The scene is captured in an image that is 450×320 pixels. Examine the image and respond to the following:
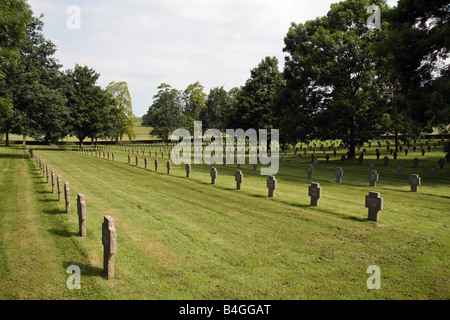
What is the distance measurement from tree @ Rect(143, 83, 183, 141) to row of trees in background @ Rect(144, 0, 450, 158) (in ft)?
172

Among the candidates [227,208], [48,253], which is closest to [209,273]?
[48,253]

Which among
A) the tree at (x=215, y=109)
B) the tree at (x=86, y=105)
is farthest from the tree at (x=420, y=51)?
the tree at (x=215, y=109)

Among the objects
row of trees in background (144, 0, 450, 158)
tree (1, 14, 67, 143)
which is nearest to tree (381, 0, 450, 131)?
row of trees in background (144, 0, 450, 158)

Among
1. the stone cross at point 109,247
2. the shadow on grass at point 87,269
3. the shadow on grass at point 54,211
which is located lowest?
the shadow on grass at point 87,269

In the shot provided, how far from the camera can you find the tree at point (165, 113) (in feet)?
275

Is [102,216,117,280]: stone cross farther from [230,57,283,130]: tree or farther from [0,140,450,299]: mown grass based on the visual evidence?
[230,57,283,130]: tree

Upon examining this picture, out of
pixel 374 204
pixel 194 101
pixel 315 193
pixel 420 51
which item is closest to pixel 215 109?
pixel 194 101

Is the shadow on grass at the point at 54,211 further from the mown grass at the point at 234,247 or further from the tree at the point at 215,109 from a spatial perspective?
the tree at the point at 215,109

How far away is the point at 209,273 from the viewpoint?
6176 mm

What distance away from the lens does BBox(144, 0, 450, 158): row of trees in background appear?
21031mm

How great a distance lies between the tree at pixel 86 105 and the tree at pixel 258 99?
28916mm

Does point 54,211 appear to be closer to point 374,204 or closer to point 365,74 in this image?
point 374,204

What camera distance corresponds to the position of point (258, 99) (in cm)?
4528

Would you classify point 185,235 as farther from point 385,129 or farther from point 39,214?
point 385,129
